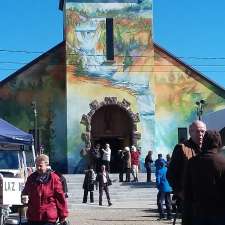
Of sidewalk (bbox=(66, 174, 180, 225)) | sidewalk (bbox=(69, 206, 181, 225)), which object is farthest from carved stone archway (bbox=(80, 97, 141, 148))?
sidewalk (bbox=(69, 206, 181, 225))

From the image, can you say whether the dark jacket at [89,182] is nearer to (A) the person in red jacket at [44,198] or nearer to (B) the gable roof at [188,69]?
(B) the gable roof at [188,69]

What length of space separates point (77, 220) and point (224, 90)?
76.3ft

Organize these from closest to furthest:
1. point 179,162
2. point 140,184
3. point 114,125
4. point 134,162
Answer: point 179,162, point 140,184, point 134,162, point 114,125

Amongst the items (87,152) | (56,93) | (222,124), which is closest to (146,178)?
(87,152)

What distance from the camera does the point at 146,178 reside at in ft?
113

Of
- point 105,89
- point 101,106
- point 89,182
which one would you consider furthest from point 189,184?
point 105,89

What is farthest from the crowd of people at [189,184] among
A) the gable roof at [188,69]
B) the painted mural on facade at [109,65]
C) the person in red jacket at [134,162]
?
the gable roof at [188,69]

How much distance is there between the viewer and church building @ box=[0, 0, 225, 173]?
124ft

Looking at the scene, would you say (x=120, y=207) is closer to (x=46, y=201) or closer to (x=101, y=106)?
(x=101, y=106)

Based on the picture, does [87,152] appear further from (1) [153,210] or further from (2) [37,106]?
(1) [153,210]

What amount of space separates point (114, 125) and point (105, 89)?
2.60 m

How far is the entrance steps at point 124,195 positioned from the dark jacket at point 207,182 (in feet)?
54.9

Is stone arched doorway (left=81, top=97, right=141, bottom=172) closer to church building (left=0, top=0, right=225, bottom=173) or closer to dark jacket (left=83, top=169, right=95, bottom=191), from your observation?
church building (left=0, top=0, right=225, bottom=173)

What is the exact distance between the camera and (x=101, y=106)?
38031 millimetres
